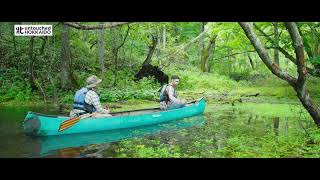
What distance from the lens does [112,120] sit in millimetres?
8539

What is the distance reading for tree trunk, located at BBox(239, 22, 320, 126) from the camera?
24.0 feet

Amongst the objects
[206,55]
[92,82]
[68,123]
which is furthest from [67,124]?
[206,55]

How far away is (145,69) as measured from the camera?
888cm

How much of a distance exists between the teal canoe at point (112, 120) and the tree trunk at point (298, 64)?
200 centimetres

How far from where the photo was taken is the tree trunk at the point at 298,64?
7301 millimetres

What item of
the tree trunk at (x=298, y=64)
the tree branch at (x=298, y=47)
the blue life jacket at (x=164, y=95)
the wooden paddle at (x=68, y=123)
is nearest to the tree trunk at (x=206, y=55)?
the blue life jacket at (x=164, y=95)

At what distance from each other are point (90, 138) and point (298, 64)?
3.26 m

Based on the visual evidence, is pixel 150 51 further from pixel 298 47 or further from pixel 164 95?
pixel 298 47

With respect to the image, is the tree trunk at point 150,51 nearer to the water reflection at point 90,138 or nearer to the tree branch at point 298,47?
the water reflection at point 90,138

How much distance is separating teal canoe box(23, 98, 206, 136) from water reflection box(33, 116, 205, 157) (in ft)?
0.29
